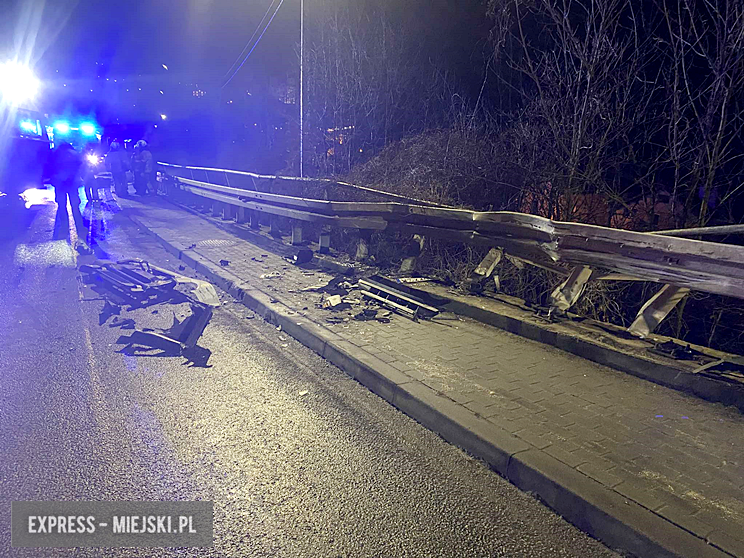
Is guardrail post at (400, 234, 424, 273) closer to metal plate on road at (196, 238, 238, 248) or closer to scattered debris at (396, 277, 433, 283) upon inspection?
scattered debris at (396, 277, 433, 283)

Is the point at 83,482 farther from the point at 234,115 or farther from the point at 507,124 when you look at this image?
the point at 234,115

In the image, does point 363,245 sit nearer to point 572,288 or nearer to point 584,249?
point 572,288

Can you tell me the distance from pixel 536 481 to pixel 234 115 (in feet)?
100

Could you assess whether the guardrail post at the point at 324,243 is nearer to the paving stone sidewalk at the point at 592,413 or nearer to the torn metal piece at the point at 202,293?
the torn metal piece at the point at 202,293

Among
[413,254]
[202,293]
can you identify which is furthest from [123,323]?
[413,254]

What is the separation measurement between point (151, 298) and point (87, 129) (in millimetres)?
25423

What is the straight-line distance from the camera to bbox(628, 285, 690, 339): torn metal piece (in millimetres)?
4996

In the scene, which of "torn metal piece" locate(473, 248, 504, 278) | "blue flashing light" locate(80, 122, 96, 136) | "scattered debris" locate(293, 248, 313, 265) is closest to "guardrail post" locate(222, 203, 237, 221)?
"scattered debris" locate(293, 248, 313, 265)

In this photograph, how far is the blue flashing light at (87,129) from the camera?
91.0 feet

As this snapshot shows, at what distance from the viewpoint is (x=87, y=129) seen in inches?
1107

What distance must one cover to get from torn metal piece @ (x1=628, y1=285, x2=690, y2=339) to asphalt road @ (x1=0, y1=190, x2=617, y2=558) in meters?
2.63

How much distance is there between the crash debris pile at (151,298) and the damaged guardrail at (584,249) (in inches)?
122

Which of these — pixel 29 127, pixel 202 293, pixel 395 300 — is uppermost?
pixel 29 127

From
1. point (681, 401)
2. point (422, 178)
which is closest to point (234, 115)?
point (422, 178)
